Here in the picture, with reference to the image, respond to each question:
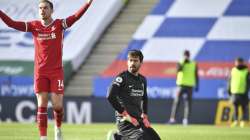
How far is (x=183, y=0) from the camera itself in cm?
2903

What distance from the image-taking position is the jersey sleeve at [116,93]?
11.4m

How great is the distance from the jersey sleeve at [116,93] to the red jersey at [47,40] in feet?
6.52

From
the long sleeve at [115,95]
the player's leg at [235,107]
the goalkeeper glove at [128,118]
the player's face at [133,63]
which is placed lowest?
the player's leg at [235,107]

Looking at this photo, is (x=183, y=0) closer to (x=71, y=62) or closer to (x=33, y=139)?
(x=71, y=62)

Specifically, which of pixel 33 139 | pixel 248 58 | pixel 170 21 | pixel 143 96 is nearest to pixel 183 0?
pixel 170 21

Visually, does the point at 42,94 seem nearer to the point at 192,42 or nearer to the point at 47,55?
the point at 47,55

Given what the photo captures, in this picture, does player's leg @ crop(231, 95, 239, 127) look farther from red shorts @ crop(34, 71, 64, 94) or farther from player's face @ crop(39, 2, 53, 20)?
player's face @ crop(39, 2, 53, 20)

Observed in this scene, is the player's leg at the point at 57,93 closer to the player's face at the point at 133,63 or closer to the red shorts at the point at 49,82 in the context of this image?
the red shorts at the point at 49,82

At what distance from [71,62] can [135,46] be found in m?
2.11

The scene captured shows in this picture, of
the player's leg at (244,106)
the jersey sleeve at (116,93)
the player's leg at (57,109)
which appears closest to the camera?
the jersey sleeve at (116,93)

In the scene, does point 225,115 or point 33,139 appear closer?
point 33,139

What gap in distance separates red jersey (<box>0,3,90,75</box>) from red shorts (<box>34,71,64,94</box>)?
6 cm

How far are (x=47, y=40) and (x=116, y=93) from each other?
2.21 metres

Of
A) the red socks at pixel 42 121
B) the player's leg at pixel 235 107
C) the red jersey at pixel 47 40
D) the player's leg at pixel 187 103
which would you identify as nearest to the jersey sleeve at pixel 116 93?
the red socks at pixel 42 121
